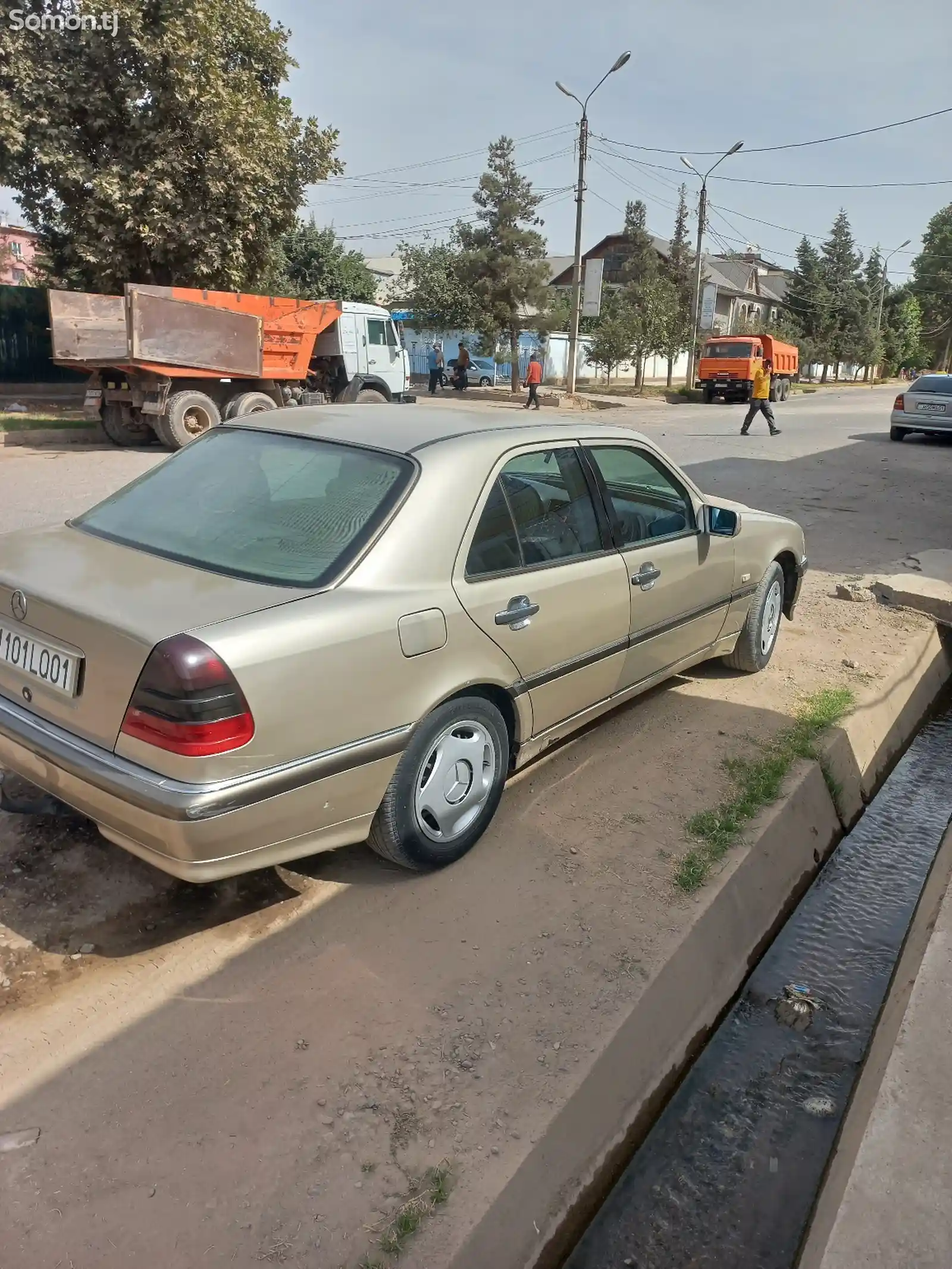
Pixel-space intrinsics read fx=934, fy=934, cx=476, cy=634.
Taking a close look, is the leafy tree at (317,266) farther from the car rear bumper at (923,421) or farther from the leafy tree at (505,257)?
the car rear bumper at (923,421)

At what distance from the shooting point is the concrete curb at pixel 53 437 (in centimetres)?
A: 1552

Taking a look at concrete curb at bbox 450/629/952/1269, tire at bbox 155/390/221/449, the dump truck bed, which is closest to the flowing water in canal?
concrete curb at bbox 450/629/952/1269

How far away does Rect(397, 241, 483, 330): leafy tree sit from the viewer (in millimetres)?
34688

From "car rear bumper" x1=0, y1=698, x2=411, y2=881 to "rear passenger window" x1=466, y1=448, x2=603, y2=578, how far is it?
2.62 ft

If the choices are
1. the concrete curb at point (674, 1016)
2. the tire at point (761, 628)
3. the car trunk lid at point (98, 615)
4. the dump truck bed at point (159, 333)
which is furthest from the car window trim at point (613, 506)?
the dump truck bed at point (159, 333)

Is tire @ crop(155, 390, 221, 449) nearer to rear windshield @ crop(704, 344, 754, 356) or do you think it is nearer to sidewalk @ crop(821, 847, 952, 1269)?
sidewalk @ crop(821, 847, 952, 1269)

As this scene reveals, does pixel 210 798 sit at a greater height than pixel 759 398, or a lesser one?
lesser

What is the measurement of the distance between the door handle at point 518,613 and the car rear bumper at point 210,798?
580mm

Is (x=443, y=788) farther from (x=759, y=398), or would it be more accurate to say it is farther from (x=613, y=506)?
(x=759, y=398)

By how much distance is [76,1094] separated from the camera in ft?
7.66

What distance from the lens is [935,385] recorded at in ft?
63.8

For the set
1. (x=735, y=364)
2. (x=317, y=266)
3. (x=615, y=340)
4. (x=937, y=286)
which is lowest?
(x=735, y=364)

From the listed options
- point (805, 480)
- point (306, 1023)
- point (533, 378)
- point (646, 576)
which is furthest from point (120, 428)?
point (306, 1023)

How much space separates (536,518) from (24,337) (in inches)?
883
